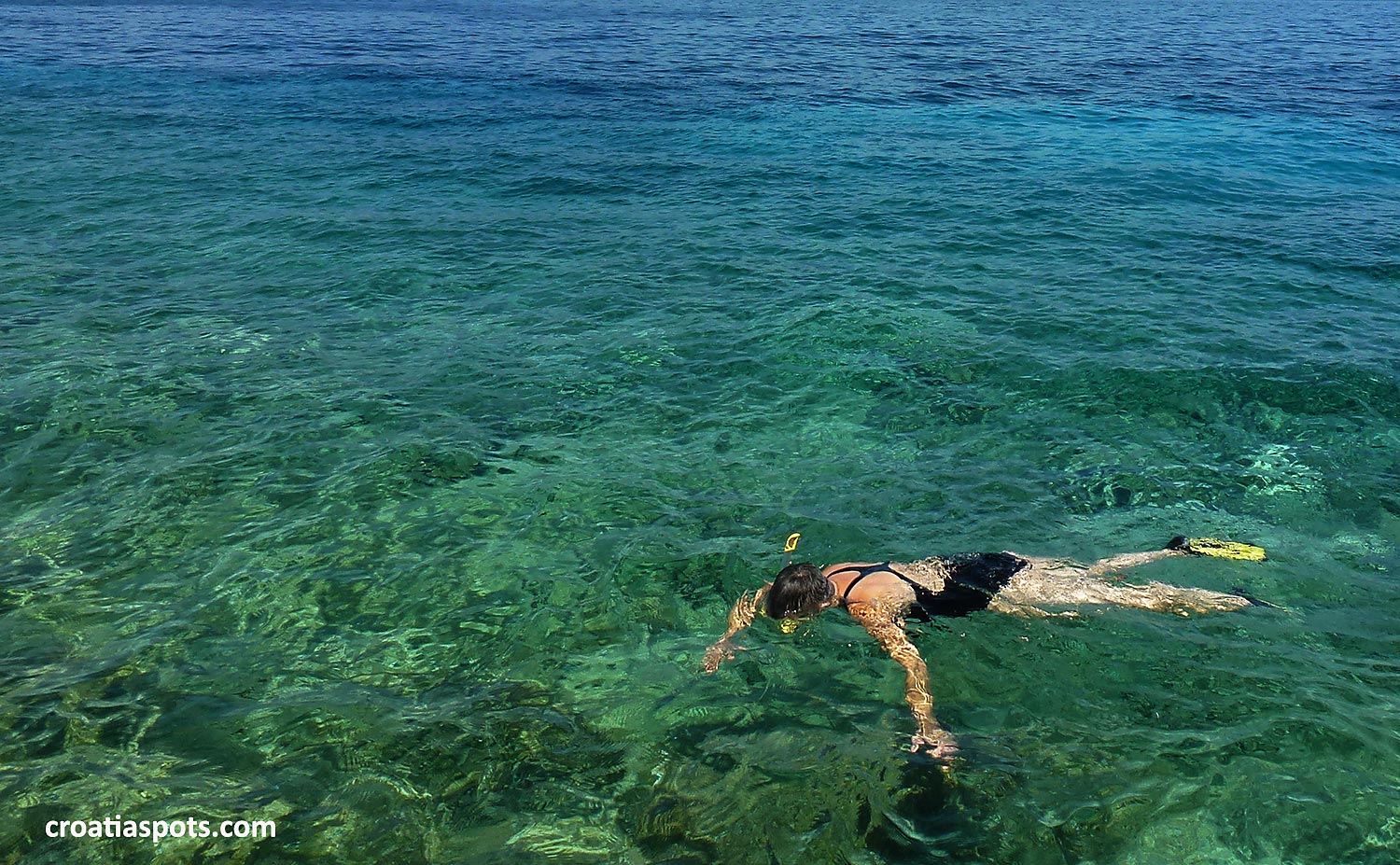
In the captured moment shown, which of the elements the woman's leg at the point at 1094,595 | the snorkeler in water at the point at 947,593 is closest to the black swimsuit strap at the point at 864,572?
the snorkeler in water at the point at 947,593

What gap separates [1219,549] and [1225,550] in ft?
0.19

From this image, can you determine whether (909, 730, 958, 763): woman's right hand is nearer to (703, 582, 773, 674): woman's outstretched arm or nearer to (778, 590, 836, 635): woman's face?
(778, 590, 836, 635): woman's face

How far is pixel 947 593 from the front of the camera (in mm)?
9430

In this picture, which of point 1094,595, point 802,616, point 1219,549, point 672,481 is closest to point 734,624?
A: point 802,616

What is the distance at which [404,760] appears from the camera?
780 cm

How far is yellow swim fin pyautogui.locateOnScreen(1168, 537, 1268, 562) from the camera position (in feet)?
33.3

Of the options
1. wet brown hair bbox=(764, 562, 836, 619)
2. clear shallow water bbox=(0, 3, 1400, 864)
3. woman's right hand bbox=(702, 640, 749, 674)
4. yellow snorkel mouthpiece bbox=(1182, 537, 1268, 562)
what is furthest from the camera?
yellow snorkel mouthpiece bbox=(1182, 537, 1268, 562)

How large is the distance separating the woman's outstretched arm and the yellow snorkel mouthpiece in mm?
4780

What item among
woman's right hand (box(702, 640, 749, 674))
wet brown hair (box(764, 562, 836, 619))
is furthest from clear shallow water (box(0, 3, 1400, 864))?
wet brown hair (box(764, 562, 836, 619))

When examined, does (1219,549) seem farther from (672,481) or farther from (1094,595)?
(672,481)

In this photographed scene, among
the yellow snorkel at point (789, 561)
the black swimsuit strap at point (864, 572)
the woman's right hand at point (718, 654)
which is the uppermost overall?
the black swimsuit strap at point (864, 572)

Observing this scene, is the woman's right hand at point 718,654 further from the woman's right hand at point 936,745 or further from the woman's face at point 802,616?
the woman's right hand at point 936,745

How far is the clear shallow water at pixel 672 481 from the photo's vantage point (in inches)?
296

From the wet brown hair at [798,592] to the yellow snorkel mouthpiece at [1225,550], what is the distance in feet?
14.1
